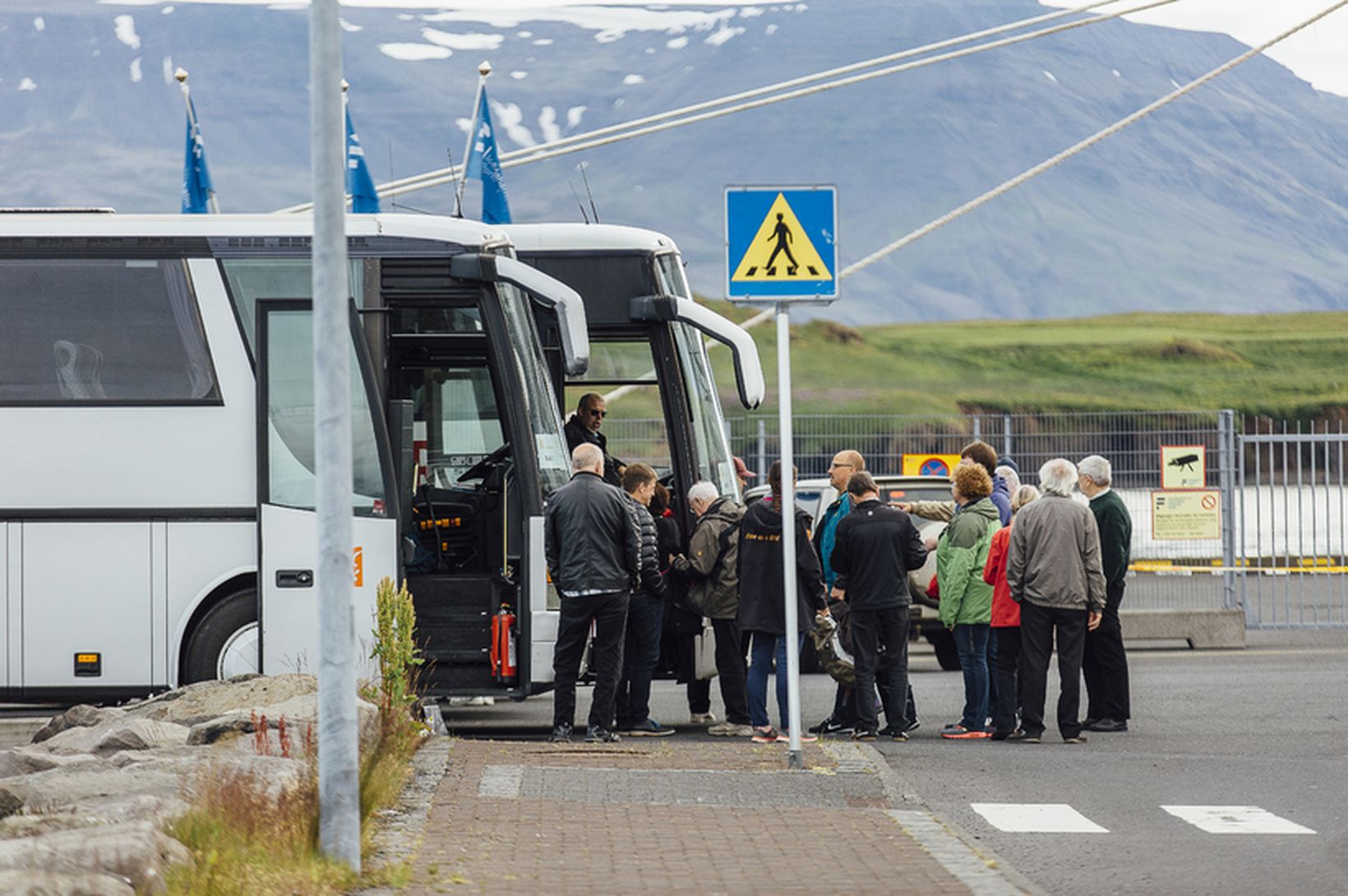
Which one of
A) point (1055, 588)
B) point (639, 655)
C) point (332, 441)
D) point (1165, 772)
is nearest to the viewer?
point (332, 441)

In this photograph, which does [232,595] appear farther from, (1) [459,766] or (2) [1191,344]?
(2) [1191,344]

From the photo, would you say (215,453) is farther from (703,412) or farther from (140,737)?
(703,412)

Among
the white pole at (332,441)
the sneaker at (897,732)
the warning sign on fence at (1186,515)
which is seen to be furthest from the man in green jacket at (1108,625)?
the warning sign on fence at (1186,515)

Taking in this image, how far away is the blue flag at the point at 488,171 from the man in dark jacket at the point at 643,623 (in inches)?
245

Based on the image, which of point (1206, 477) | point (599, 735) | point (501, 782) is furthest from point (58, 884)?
point (1206, 477)

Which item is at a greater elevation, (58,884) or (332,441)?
(332,441)

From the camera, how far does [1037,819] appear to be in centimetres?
994

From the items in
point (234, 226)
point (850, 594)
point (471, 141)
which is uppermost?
point (471, 141)

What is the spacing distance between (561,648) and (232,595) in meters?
2.20

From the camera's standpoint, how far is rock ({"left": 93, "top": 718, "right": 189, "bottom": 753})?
10.7 meters

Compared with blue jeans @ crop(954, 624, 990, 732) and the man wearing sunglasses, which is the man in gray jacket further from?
the man wearing sunglasses

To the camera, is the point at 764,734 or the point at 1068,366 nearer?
the point at 764,734

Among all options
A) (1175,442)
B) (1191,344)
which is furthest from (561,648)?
(1191,344)

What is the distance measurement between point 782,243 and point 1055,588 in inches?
134
